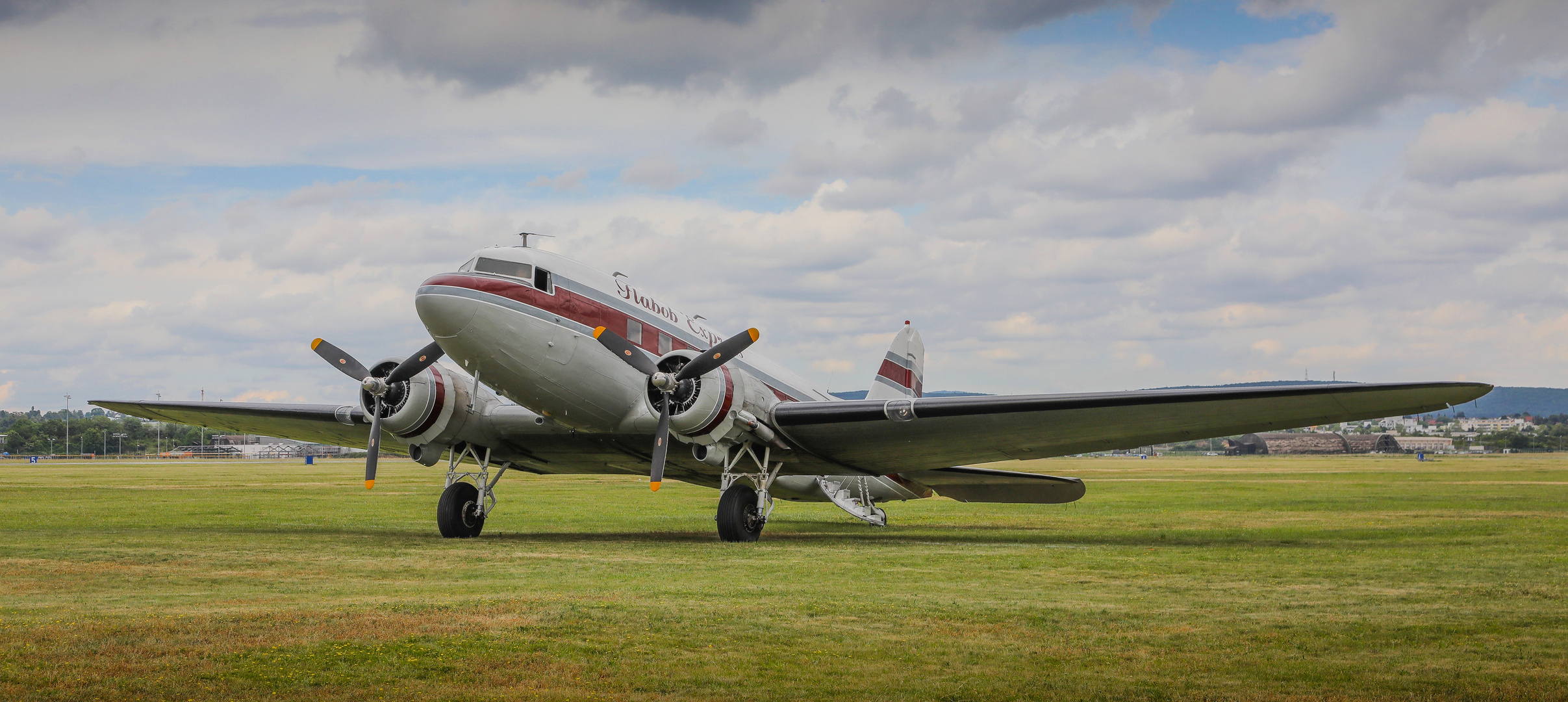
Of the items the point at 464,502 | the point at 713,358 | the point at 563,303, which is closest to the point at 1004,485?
the point at 713,358

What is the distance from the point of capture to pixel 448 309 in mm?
17812

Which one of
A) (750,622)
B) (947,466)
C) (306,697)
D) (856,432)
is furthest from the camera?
(947,466)

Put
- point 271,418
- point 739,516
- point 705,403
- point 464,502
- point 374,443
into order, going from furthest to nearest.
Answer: point 271,418 < point 464,502 < point 374,443 < point 739,516 < point 705,403

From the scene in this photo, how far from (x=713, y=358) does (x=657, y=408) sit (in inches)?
53.5

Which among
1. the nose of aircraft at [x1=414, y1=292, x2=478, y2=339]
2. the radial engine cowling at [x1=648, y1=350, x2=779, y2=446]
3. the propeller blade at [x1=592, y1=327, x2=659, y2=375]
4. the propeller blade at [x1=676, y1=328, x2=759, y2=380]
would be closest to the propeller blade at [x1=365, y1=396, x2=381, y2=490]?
the nose of aircraft at [x1=414, y1=292, x2=478, y2=339]

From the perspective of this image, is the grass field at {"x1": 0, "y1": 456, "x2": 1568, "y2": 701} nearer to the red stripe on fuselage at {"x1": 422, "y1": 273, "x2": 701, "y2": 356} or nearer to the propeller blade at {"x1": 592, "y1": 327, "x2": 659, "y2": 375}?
the propeller blade at {"x1": 592, "y1": 327, "x2": 659, "y2": 375}

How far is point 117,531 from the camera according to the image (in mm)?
21469

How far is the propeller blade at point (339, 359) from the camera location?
845 inches

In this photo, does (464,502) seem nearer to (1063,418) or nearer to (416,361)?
(416,361)

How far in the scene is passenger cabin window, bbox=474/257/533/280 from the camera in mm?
18406

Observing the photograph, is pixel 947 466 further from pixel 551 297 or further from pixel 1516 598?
pixel 1516 598

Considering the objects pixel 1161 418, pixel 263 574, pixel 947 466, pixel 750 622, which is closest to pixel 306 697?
pixel 750 622

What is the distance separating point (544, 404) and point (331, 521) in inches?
379

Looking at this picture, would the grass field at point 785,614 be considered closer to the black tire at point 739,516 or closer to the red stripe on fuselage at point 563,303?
the black tire at point 739,516
